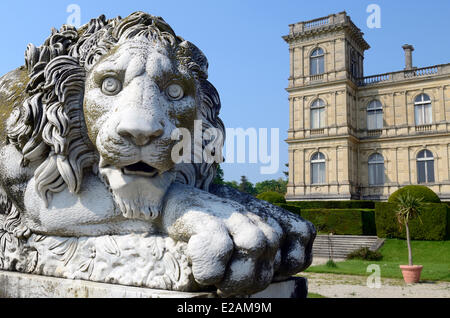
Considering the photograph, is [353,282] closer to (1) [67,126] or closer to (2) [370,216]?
(1) [67,126]

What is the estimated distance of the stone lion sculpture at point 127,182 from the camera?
6.01 feet

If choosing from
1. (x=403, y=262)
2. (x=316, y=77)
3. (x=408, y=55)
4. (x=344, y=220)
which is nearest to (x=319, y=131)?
(x=316, y=77)

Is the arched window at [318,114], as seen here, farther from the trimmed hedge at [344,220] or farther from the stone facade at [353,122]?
the trimmed hedge at [344,220]

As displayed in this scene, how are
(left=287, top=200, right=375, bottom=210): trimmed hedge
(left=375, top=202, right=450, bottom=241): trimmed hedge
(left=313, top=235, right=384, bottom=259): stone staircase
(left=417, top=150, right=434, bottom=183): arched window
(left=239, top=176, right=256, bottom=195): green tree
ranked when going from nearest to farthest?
(left=313, top=235, right=384, bottom=259): stone staircase → (left=375, top=202, right=450, bottom=241): trimmed hedge → (left=287, top=200, right=375, bottom=210): trimmed hedge → (left=417, top=150, right=434, bottom=183): arched window → (left=239, top=176, right=256, bottom=195): green tree

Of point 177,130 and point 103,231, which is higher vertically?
point 177,130

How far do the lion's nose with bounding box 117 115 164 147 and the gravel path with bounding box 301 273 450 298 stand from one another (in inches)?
239

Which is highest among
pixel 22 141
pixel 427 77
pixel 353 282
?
pixel 427 77

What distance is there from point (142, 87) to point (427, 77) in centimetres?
2809

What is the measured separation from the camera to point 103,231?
2170 millimetres

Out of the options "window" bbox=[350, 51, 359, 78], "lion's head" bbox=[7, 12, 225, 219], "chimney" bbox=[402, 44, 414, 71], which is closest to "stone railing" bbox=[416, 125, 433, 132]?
"chimney" bbox=[402, 44, 414, 71]

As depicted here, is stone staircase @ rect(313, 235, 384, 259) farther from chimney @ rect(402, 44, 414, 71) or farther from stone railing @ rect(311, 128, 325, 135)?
chimney @ rect(402, 44, 414, 71)

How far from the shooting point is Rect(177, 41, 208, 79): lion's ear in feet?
7.02

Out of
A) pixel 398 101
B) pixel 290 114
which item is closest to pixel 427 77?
pixel 398 101

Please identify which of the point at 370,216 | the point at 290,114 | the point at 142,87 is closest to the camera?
the point at 142,87
